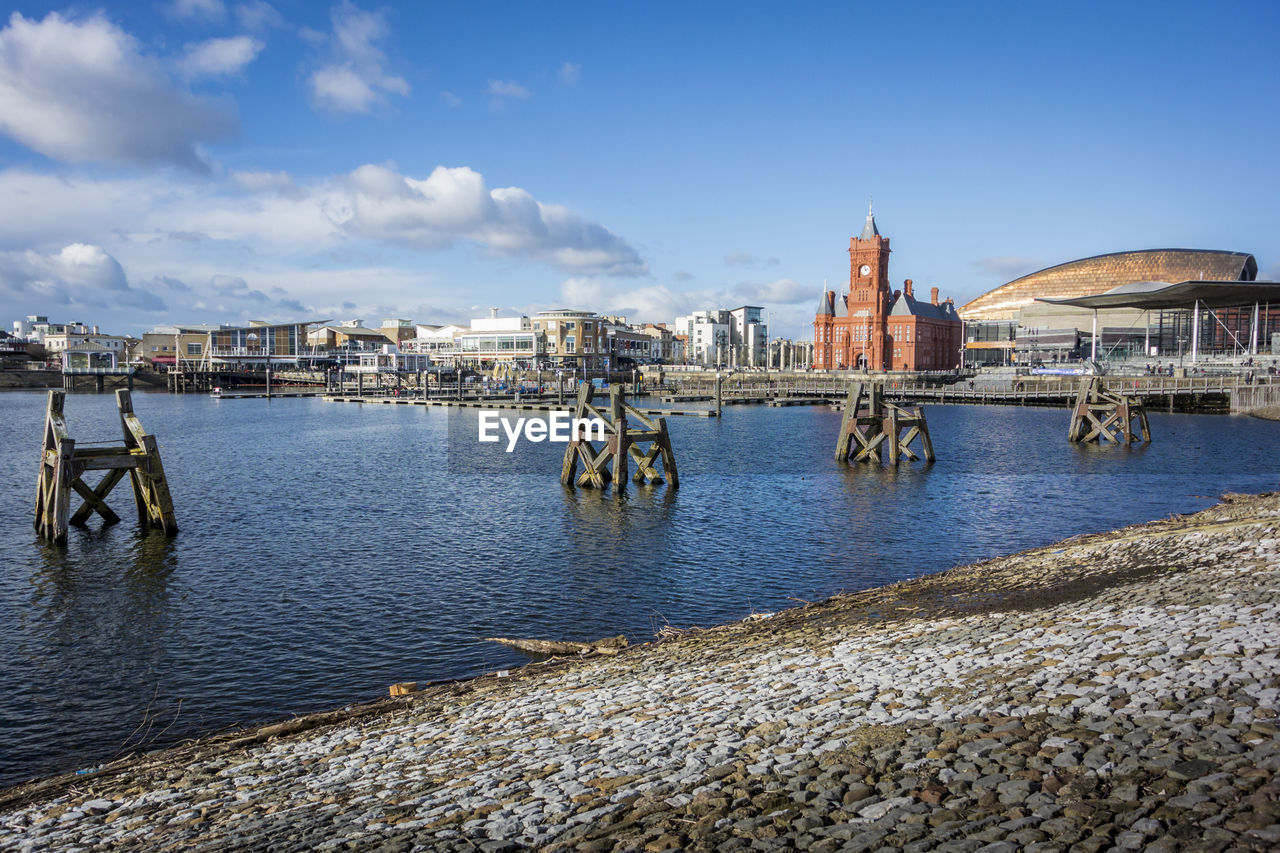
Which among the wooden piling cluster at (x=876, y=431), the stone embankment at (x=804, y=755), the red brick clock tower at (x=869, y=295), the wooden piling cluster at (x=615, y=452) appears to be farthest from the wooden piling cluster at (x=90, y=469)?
the red brick clock tower at (x=869, y=295)

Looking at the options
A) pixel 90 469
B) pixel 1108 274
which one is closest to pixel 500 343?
pixel 1108 274

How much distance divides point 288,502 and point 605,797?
24.7m

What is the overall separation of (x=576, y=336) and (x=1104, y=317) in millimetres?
80830

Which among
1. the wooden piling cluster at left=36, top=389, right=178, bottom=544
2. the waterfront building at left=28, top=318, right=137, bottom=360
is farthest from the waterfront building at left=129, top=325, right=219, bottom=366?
the wooden piling cluster at left=36, top=389, right=178, bottom=544

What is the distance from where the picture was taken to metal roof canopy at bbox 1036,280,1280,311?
8006 cm

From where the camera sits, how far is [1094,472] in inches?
1399

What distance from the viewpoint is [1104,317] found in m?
126

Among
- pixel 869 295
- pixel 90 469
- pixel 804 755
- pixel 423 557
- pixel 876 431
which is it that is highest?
pixel 869 295

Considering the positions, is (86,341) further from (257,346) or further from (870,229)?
(870,229)

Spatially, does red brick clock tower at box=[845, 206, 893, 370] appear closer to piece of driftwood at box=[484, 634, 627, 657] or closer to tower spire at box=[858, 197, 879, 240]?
tower spire at box=[858, 197, 879, 240]

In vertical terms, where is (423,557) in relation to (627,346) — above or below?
below

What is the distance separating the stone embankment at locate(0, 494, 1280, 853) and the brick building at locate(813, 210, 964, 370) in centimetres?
11318

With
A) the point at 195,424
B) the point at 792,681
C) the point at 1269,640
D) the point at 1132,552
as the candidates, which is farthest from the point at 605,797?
the point at 195,424

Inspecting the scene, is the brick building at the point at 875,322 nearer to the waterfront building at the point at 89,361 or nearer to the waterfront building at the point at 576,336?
the waterfront building at the point at 576,336
